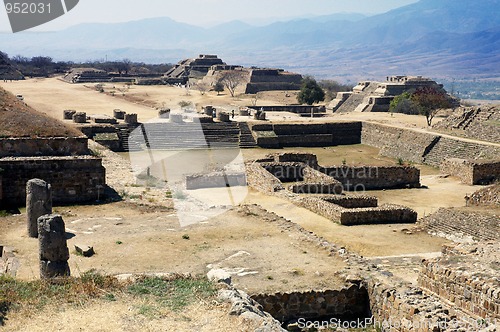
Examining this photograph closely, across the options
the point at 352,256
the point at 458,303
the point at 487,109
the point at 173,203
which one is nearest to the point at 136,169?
the point at 173,203

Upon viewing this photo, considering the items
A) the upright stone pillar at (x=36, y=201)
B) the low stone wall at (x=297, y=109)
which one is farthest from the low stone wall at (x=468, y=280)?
the low stone wall at (x=297, y=109)

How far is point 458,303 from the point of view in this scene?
10.4 meters

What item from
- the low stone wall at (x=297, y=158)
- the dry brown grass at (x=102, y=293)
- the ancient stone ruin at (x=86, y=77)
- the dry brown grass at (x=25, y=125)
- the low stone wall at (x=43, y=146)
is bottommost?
the low stone wall at (x=297, y=158)

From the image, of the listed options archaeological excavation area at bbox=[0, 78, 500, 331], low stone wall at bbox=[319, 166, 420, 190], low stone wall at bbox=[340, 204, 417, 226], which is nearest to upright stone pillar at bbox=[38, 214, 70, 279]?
archaeological excavation area at bbox=[0, 78, 500, 331]

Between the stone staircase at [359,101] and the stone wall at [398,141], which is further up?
the stone staircase at [359,101]

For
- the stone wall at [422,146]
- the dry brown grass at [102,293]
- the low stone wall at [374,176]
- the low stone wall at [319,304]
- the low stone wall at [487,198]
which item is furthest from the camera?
the stone wall at [422,146]

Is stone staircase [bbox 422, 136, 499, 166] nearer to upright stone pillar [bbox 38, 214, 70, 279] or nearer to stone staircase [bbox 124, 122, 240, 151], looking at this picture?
stone staircase [bbox 124, 122, 240, 151]

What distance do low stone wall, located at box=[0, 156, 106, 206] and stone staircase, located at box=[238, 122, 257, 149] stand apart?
18.0 m

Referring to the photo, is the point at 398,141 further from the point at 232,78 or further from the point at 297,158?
the point at 232,78

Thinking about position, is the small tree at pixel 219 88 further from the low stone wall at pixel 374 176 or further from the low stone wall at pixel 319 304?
the low stone wall at pixel 319 304

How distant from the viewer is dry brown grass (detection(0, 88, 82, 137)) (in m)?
20.1

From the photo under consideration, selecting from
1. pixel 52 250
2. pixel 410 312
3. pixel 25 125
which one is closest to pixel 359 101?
pixel 25 125

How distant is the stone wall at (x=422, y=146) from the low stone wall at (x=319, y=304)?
2030 cm

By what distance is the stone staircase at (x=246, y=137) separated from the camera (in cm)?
3606
